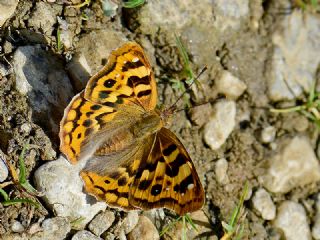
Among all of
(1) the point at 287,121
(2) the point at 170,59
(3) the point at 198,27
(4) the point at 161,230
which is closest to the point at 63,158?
(4) the point at 161,230

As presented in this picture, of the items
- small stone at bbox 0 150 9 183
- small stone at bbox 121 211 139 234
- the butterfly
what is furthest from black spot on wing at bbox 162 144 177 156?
small stone at bbox 0 150 9 183

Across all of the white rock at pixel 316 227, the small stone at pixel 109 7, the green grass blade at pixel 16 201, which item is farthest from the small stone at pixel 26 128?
the white rock at pixel 316 227

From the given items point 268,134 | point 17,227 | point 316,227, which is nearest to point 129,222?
point 17,227

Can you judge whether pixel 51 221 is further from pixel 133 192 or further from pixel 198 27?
pixel 198 27

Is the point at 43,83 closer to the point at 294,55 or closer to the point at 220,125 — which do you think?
the point at 220,125

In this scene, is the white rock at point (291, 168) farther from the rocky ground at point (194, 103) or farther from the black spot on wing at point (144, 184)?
the black spot on wing at point (144, 184)
